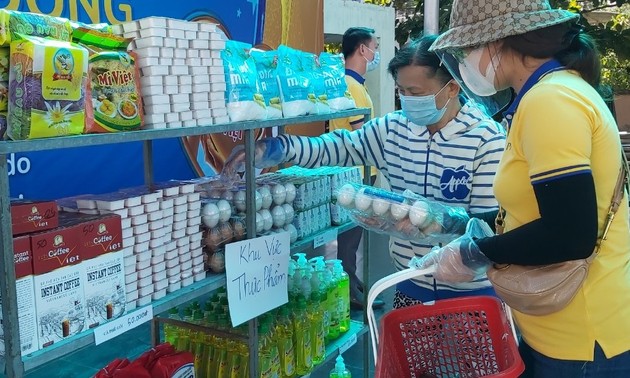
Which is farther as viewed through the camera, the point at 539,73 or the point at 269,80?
the point at 269,80

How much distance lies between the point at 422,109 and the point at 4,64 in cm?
148

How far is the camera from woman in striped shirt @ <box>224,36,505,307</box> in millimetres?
2365

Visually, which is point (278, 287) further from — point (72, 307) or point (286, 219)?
point (72, 307)

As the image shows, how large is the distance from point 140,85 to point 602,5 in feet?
27.2

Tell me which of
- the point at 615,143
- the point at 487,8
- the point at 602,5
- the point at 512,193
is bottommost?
the point at 512,193

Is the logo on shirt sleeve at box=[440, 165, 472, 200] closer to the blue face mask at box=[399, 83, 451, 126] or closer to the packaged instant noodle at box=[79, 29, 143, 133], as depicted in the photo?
the blue face mask at box=[399, 83, 451, 126]

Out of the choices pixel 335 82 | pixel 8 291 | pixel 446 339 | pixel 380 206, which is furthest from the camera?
pixel 335 82

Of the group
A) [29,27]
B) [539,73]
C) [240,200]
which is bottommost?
[240,200]

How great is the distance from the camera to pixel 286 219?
2684 millimetres

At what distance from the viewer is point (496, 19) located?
66.2 inches

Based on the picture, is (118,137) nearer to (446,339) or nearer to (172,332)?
(446,339)

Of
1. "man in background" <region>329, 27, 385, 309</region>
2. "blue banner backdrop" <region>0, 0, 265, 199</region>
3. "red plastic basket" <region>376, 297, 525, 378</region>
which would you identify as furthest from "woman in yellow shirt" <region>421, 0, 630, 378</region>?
"man in background" <region>329, 27, 385, 309</region>

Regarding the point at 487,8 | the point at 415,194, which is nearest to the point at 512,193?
the point at 487,8

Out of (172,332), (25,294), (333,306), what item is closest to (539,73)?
(25,294)
